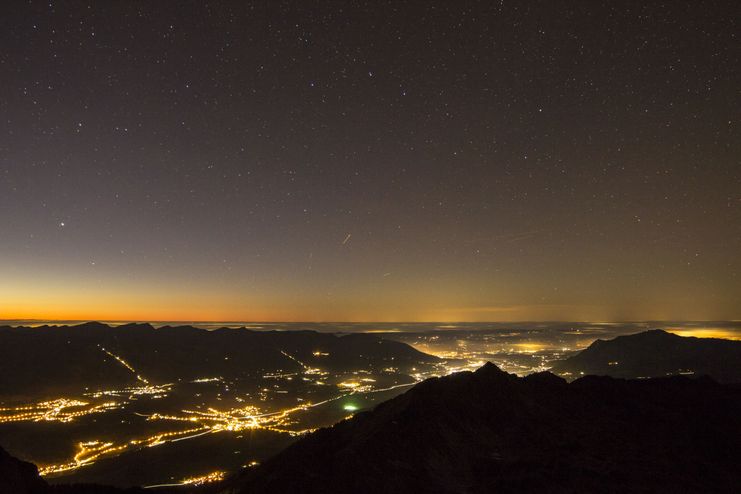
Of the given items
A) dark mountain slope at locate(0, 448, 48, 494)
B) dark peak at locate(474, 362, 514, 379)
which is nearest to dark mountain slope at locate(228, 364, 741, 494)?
dark peak at locate(474, 362, 514, 379)

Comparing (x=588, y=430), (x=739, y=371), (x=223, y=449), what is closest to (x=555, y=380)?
(x=588, y=430)

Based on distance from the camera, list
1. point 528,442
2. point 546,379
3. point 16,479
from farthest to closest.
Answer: point 546,379, point 16,479, point 528,442

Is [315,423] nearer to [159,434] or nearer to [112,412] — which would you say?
[159,434]

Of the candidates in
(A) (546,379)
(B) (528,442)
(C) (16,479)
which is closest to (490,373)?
(A) (546,379)

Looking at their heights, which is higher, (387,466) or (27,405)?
(387,466)

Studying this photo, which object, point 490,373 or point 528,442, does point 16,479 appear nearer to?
point 528,442

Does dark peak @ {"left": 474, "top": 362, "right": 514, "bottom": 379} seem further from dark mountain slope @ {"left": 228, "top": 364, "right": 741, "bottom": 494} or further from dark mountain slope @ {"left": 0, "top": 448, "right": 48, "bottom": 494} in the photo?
dark mountain slope @ {"left": 0, "top": 448, "right": 48, "bottom": 494}

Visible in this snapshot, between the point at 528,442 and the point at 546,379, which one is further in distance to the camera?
the point at 546,379

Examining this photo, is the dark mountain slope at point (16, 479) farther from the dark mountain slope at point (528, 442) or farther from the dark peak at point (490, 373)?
the dark peak at point (490, 373)
